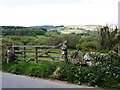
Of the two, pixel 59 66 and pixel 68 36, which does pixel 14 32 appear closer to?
pixel 68 36

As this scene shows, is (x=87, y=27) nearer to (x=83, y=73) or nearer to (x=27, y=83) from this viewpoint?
(x=83, y=73)

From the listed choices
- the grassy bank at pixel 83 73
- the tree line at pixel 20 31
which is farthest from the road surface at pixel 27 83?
the tree line at pixel 20 31

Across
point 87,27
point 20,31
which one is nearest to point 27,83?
point 87,27

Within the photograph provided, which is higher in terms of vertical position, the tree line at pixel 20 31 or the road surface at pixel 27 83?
the tree line at pixel 20 31

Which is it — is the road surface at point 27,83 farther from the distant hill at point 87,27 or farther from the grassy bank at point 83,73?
the distant hill at point 87,27

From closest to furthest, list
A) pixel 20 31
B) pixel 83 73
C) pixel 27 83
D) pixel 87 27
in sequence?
pixel 27 83
pixel 83 73
pixel 87 27
pixel 20 31

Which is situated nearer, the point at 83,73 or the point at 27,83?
the point at 27,83

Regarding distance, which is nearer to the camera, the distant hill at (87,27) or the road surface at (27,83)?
the road surface at (27,83)

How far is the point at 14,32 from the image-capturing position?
40.7m

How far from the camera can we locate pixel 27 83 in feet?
48.7

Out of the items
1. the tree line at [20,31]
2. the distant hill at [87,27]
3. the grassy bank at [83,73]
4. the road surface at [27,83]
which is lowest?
the road surface at [27,83]

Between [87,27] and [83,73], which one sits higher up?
[87,27]

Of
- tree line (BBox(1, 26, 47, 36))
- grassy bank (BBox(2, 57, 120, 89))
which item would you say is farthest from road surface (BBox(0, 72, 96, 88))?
tree line (BBox(1, 26, 47, 36))

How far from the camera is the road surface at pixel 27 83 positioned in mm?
14055
